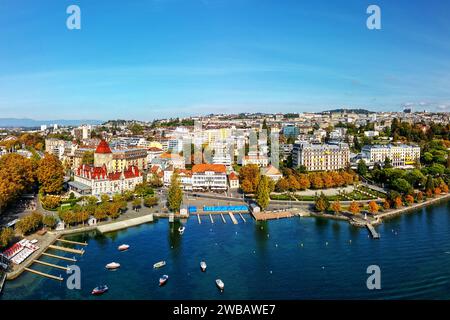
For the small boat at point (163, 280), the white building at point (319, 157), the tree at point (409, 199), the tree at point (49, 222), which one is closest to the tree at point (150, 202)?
the tree at point (49, 222)

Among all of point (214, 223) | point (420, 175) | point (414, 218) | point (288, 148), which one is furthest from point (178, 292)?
point (288, 148)

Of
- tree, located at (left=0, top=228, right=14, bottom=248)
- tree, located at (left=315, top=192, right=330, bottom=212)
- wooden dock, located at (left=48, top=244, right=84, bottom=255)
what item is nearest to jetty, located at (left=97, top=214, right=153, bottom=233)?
wooden dock, located at (left=48, top=244, right=84, bottom=255)

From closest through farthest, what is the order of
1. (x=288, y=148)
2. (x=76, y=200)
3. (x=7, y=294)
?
(x=7, y=294) → (x=76, y=200) → (x=288, y=148)
